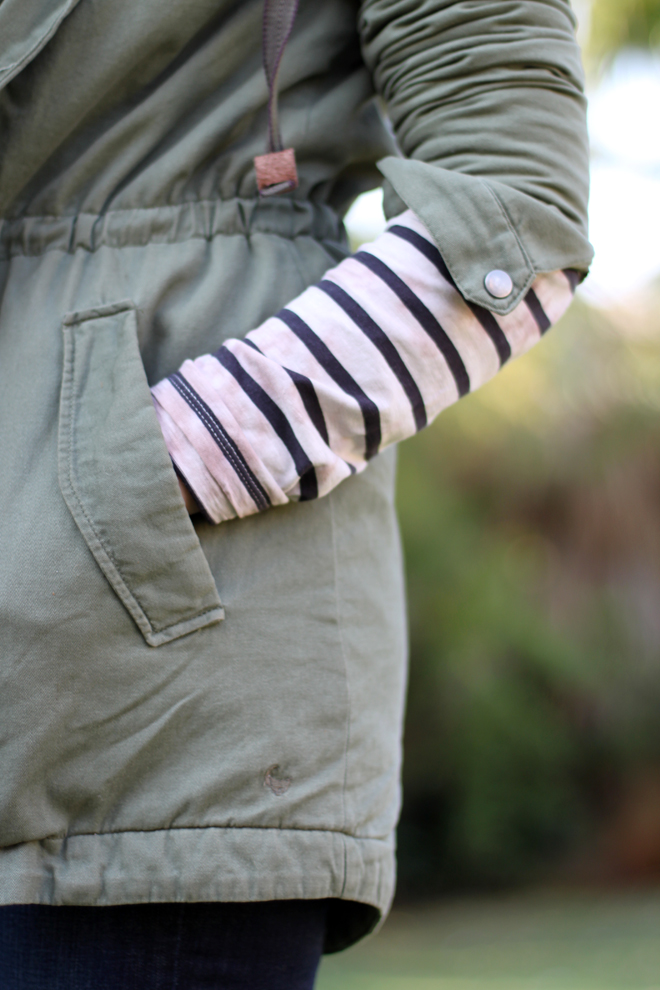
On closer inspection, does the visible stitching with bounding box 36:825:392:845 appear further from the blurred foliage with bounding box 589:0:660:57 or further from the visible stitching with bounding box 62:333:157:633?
the blurred foliage with bounding box 589:0:660:57

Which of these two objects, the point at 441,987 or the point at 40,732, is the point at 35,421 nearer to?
the point at 40,732

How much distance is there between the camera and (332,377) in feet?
2.09

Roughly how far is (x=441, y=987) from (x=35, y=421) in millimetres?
3859

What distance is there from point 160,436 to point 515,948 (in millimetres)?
4443

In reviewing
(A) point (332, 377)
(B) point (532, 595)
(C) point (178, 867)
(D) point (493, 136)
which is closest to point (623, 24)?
(B) point (532, 595)

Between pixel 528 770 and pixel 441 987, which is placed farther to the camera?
pixel 528 770

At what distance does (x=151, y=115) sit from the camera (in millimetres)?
698

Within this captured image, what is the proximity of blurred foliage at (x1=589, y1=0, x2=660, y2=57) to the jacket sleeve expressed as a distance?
8.93ft

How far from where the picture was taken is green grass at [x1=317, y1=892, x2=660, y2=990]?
386 centimetres

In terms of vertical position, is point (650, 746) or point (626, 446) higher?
point (626, 446)

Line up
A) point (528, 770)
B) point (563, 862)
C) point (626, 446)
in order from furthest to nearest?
point (563, 862)
point (528, 770)
point (626, 446)

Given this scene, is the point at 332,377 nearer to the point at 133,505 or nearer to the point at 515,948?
the point at 133,505

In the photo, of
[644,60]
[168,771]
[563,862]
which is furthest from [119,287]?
[563,862]

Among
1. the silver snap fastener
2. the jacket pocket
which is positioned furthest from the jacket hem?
the silver snap fastener
